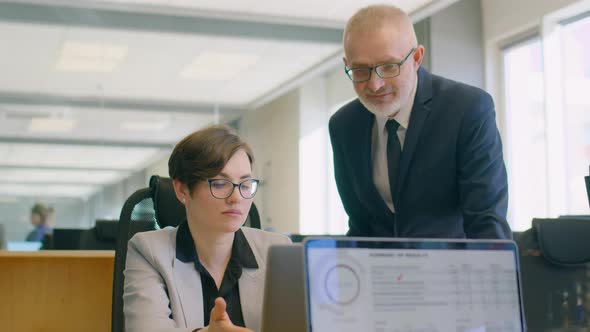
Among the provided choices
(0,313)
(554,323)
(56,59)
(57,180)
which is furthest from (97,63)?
(554,323)

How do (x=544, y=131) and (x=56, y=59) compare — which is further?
(x=56, y=59)

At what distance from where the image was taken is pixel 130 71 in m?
7.24

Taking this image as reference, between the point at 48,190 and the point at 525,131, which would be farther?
the point at 48,190

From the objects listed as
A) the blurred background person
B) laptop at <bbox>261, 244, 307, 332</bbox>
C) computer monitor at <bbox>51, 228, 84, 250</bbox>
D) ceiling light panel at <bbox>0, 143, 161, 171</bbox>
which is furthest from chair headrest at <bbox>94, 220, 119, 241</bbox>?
ceiling light panel at <bbox>0, 143, 161, 171</bbox>

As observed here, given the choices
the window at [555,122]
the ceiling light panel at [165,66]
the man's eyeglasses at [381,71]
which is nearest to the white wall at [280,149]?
the ceiling light panel at [165,66]

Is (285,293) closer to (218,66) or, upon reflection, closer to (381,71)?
(381,71)

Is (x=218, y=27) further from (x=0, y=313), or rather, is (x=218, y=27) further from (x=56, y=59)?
(x=0, y=313)

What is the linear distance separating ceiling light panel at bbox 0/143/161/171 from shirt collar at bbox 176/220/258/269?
623 centimetres

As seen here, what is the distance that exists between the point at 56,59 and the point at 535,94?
435 centimetres

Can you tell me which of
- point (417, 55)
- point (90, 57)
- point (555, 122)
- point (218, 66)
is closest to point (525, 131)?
point (555, 122)

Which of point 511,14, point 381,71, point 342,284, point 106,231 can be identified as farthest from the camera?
point 511,14

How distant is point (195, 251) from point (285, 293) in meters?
0.64

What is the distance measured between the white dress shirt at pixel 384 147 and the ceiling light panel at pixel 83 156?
20.4 ft

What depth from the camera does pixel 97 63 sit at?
6938 mm
